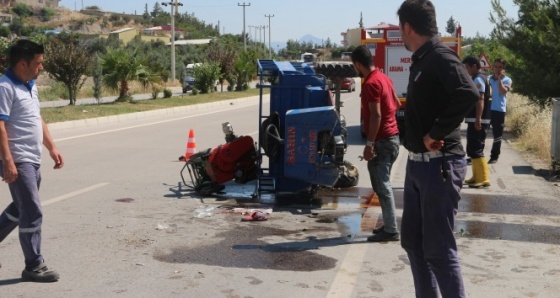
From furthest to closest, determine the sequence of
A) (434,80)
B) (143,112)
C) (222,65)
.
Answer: (222,65) < (143,112) < (434,80)

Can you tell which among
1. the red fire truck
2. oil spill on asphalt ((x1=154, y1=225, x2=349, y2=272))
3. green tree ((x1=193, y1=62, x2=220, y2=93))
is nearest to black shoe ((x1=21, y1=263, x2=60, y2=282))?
oil spill on asphalt ((x1=154, y1=225, x2=349, y2=272))

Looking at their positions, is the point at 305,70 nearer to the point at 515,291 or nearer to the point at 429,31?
the point at 515,291

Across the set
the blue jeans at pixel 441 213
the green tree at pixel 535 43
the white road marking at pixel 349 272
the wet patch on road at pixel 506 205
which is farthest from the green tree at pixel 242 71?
the blue jeans at pixel 441 213

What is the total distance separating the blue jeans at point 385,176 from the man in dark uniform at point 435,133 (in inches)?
111

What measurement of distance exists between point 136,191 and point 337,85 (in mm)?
3122

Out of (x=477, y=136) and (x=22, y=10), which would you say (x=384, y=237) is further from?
(x=22, y=10)

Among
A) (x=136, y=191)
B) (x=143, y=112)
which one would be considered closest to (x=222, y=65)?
(x=143, y=112)

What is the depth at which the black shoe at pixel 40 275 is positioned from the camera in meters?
5.75

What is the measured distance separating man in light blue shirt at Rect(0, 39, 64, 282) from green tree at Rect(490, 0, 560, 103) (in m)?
15.3

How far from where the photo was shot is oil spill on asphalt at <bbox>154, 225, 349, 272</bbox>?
6383 mm

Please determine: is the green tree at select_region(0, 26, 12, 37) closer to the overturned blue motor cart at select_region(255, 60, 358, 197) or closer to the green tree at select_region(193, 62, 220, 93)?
the green tree at select_region(193, 62, 220, 93)

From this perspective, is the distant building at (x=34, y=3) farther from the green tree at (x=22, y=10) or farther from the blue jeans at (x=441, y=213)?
the blue jeans at (x=441, y=213)

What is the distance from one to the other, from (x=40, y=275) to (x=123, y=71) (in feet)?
79.5

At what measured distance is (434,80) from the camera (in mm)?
4219
